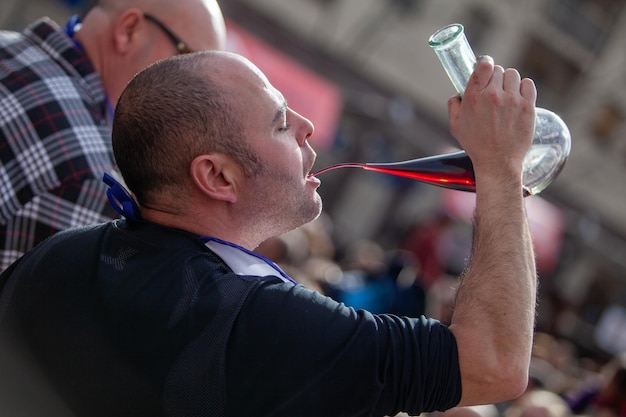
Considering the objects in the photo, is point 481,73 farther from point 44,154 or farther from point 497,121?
point 44,154

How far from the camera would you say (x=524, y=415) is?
408 cm

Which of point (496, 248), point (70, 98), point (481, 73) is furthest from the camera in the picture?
point (70, 98)

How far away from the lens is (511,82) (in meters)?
1.58

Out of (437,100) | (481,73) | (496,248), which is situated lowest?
(437,100)

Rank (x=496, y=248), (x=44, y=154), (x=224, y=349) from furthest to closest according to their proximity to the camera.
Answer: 1. (x=44, y=154)
2. (x=496, y=248)
3. (x=224, y=349)

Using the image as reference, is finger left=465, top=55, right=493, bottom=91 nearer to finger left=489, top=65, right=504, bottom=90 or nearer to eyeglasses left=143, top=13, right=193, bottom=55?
finger left=489, top=65, right=504, bottom=90

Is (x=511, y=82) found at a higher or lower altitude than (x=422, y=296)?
higher

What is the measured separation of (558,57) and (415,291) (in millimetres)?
14913

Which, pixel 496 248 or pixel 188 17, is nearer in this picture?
pixel 496 248

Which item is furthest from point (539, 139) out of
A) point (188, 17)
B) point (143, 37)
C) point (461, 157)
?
point (143, 37)

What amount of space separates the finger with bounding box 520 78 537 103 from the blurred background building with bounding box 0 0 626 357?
18.1 feet

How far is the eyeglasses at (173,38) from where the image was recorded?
229cm

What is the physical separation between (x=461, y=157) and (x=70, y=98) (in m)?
1.13

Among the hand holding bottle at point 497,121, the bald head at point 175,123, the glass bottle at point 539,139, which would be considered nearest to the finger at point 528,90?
the hand holding bottle at point 497,121
